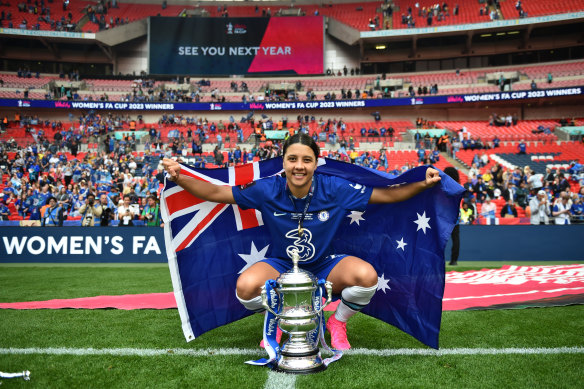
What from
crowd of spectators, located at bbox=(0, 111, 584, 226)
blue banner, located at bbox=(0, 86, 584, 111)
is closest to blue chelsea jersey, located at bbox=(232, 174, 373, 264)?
crowd of spectators, located at bbox=(0, 111, 584, 226)

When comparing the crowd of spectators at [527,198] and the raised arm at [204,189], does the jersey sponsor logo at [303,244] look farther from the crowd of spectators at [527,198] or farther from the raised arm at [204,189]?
the crowd of spectators at [527,198]

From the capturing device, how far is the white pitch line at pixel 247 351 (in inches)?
135

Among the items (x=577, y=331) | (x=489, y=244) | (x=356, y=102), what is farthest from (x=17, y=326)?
(x=356, y=102)

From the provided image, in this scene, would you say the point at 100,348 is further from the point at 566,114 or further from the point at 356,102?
the point at 566,114

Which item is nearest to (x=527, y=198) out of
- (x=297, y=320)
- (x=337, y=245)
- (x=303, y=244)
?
(x=337, y=245)

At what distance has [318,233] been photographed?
11.7 feet

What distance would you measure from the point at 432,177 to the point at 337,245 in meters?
1.12

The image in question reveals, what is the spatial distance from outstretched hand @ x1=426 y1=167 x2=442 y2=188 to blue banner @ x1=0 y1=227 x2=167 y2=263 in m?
8.96

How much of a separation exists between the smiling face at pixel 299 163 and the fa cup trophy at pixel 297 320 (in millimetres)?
569

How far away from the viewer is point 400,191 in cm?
374

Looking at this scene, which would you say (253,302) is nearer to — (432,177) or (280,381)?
(280,381)

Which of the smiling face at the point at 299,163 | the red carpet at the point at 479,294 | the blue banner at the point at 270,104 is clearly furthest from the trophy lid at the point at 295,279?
the blue banner at the point at 270,104

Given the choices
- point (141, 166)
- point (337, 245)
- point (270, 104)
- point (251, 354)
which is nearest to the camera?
point (251, 354)

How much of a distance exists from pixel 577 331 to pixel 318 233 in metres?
2.39
